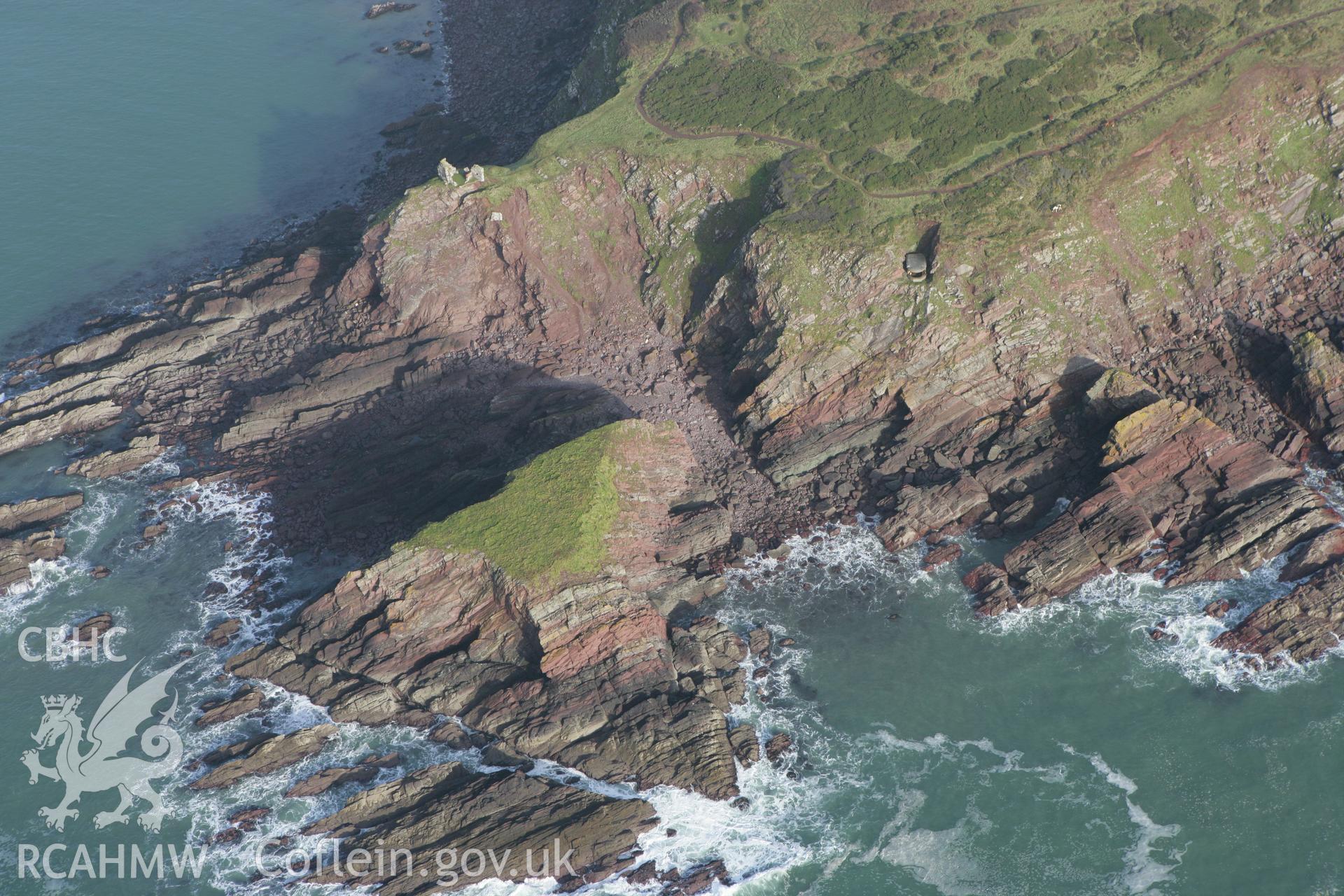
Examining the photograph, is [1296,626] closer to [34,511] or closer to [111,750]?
[111,750]

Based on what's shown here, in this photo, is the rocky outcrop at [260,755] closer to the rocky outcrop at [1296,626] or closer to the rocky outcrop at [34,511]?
the rocky outcrop at [34,511]

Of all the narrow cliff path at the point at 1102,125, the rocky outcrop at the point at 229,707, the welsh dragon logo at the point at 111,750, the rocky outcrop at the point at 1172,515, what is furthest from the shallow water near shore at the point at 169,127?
the rocky outcrop at the point at 1172,515

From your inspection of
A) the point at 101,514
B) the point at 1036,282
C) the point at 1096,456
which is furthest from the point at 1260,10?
the point at 101,514

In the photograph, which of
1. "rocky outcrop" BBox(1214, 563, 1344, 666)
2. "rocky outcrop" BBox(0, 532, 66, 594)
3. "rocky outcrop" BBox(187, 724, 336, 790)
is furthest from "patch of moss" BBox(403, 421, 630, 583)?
"rocky outcrop" BBox(1214, 563, 1344, 666)

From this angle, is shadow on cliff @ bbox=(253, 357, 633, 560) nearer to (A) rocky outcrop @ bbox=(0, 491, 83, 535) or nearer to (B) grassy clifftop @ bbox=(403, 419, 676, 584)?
(B) grassy clifftop @ bbox=(403, 419, 676, 584)

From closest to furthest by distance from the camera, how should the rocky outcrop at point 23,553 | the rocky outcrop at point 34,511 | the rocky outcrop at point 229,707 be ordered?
the rocky outcrop at point 229,707 < the rocky outcrop at point 23,553 < the rocky outcrop at point 34,511

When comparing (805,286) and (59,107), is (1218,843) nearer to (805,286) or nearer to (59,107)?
(805,286)

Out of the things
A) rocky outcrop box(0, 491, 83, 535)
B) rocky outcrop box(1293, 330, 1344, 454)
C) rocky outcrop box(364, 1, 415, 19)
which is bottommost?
rocky outcrop box(1293, 330, 1344, 454)
